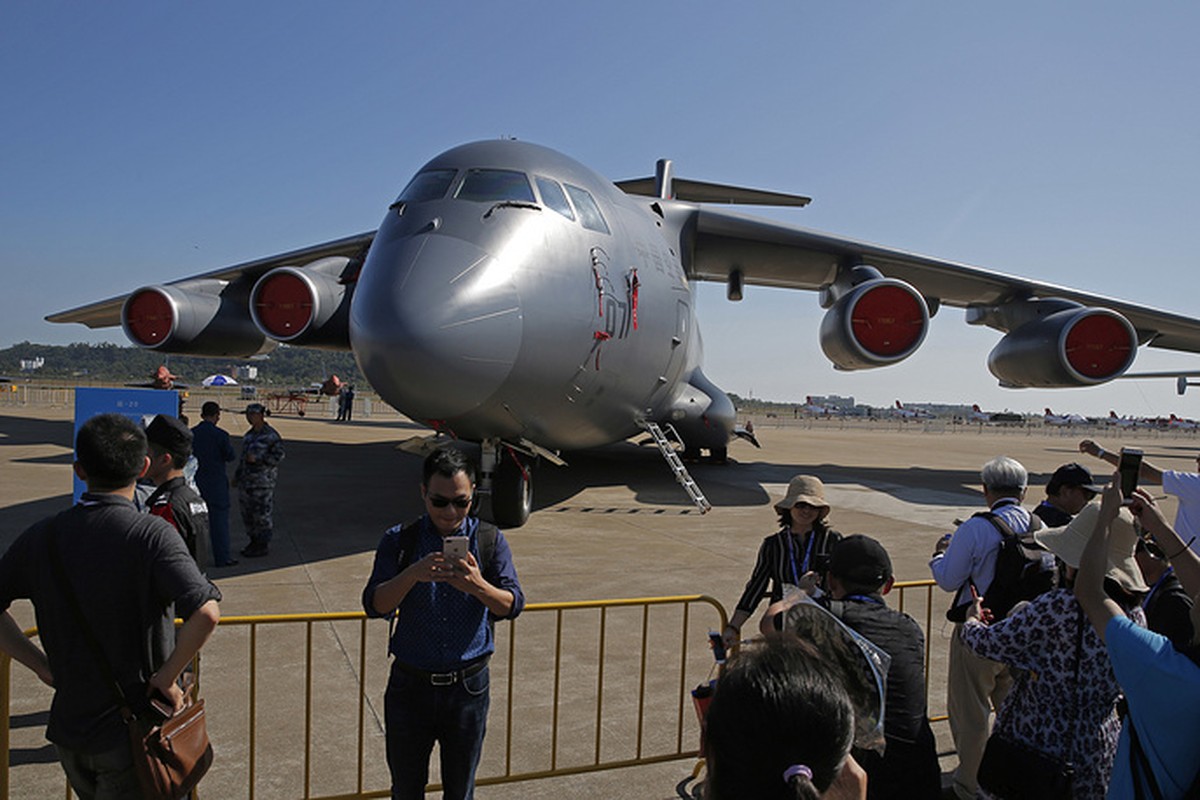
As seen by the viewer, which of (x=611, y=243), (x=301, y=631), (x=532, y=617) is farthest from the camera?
(x=611, y=243)

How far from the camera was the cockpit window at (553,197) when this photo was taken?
750cm

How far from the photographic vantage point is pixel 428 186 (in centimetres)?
745

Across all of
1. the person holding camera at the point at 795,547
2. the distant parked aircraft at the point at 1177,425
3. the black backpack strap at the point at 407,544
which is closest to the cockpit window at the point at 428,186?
the person holding camera at the point at 795,547

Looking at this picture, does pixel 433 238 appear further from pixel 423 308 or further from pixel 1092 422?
pixel 1092 422

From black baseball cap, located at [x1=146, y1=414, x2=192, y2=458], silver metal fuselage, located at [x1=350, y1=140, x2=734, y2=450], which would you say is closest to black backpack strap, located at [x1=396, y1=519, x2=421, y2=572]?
black baseball cap, located at [x1=146, y1=414, x2=192, y2=458]

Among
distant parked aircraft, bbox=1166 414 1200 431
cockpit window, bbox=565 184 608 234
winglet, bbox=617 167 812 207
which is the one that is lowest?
distant parked aircraft, bbox=1166 414 1200 431

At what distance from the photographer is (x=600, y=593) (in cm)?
613

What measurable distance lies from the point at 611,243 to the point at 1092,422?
99.3m

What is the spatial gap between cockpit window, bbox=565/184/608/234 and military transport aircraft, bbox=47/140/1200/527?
0.03 metres

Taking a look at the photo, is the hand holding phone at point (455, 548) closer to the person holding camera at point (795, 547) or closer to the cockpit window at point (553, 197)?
the person holding camera at point (795, 547)

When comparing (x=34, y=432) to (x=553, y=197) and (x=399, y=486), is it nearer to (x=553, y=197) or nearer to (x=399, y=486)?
(x=399, y=486)

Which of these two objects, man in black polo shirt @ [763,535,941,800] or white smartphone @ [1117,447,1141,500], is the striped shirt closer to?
man in black polo shirt @ [763,535,941,800]

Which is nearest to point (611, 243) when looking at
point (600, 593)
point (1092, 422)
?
point (600, 593)

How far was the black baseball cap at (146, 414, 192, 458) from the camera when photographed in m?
3.89
